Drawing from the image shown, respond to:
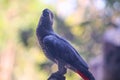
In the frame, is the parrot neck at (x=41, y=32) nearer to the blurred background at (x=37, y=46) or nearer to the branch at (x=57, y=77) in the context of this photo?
the branch at (x=57, y=77)

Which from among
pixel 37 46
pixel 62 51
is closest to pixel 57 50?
pixel 62 51

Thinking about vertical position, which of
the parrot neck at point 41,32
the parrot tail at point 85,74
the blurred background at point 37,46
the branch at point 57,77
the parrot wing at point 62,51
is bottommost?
the branch at point 57,77

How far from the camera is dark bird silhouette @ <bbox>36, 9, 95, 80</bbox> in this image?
68 centimetres

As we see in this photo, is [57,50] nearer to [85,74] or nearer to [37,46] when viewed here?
[85,74]

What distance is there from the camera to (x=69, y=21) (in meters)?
1.94

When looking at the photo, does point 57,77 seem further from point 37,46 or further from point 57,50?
point 37,46

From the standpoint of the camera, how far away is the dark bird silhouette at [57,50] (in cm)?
68

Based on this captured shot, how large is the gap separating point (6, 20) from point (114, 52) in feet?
1.25

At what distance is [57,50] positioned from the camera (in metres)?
0.70

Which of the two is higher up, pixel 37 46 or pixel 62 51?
pixel 37 46

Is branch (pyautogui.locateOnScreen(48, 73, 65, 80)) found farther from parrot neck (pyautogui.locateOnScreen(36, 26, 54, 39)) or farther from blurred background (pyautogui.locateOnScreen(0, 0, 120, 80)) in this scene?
blurred background (pyautogui.locateOnScreen(0, 0, 120, 80))

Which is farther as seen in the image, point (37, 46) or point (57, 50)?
point (37, 46)

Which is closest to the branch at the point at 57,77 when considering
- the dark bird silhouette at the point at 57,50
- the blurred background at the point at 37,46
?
the dark bird silhouette at the point at 57,50

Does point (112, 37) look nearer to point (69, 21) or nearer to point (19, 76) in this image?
point (19, 76)
